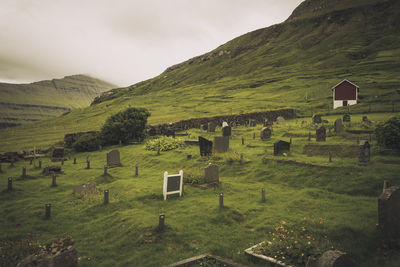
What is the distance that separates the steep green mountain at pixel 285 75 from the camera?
200 feet

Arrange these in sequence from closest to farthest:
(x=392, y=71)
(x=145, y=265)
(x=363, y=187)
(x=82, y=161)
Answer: (x=145, y=265), (x=363, y=187), (x=82, y=161), (x=392, y=71)

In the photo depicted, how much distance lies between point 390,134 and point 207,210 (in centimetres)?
1347

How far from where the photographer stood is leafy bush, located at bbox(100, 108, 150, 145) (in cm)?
3278

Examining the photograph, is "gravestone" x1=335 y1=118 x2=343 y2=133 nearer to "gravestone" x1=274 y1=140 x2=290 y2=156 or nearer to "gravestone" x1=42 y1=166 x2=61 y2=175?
"gravestone" x1=274 y1=140 x2=290 y2=156

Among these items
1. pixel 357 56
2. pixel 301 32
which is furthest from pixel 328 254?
pixel 301 32

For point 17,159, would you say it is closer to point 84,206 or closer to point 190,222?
point 84,206

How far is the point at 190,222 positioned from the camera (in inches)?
437

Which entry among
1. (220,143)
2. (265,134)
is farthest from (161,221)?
(265,134)

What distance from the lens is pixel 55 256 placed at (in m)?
7.11

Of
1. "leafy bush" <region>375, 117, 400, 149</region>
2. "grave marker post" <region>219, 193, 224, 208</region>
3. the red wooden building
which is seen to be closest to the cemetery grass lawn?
"grave marker post" <region>219, 193, 224, 208</region>

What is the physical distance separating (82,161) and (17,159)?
6929 mm

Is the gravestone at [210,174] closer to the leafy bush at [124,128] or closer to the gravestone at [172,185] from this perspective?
the gravestone at [172,185]

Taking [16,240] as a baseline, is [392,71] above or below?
above

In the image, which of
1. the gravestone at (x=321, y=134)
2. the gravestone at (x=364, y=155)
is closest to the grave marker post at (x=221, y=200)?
the gravestone at (x=364, y=155)
